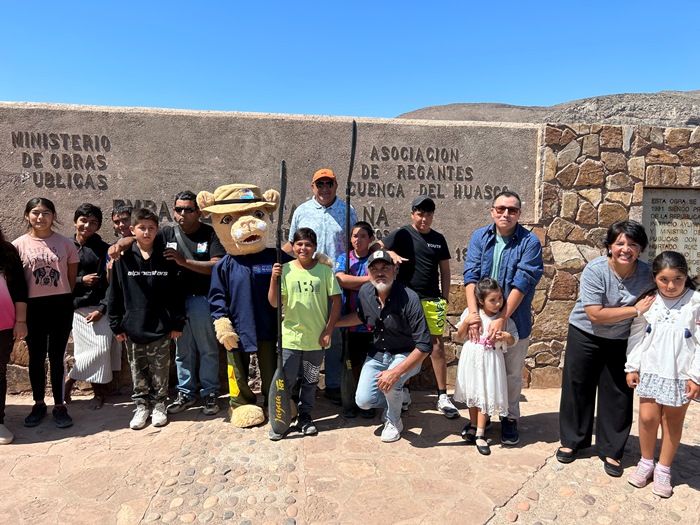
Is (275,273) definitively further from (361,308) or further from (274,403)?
(274,403)

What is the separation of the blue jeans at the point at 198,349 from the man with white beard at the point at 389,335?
4.26 ft

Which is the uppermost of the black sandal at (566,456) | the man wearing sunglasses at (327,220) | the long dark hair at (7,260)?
the man wearing sunglasses at (327,220)

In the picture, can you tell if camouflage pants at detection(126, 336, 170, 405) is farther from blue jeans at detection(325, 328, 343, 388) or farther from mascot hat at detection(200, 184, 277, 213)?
blue jeans at detection(325, 328, 343, 388)

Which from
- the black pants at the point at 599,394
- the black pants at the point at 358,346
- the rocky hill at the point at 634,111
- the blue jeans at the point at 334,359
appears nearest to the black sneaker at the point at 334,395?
the blue jeans at the point at 334,359

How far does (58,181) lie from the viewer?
175 inches

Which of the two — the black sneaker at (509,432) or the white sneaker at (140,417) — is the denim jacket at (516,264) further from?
the white sneaker at (140,417)

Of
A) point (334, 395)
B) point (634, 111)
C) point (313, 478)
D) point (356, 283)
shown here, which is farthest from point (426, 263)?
point (634, 111)

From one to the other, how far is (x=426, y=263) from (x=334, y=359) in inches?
46.1

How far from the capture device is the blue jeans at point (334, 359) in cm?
408

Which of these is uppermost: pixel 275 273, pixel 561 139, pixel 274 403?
pixel 561 139

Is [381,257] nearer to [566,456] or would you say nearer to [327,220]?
[327,220]

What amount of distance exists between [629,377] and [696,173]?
10.1ft

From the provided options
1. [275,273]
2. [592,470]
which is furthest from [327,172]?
[592,470]

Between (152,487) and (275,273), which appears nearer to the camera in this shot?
(152,487)
